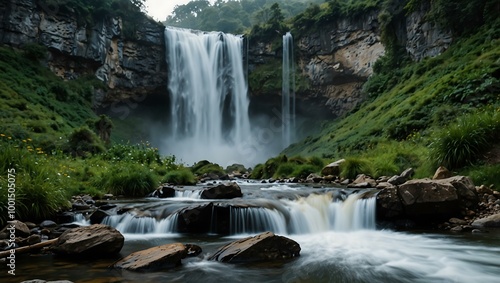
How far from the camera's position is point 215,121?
39.4m

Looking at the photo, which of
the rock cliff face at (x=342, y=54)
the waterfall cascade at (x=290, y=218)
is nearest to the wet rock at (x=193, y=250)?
the waterfall cascade at (x=290, y=218)

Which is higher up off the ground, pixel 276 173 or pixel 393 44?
pixel 393 44

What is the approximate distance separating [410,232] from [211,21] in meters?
62.7

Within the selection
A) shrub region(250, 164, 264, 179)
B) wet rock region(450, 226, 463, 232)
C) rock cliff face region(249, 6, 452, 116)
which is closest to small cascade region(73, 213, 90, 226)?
wet rock region(450, 226, 463, 232)

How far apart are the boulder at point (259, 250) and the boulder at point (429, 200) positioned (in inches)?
117

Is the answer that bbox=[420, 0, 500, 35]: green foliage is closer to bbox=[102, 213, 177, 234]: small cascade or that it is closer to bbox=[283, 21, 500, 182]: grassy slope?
bbox=[283, 21, 500, 182]: grassy slope

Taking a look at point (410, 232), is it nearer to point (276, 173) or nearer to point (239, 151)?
point (276, 173)

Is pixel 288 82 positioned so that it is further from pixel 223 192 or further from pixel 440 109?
pixel 223 192

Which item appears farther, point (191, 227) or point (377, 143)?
point (377, 143)

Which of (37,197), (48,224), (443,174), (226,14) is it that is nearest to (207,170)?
(37,197)

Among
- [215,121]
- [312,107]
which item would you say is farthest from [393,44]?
[215,121]

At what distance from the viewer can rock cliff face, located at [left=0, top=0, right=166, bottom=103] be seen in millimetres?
29188

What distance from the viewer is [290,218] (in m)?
6.75

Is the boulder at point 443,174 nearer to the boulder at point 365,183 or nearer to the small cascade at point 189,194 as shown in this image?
the boulder at point 365,183
